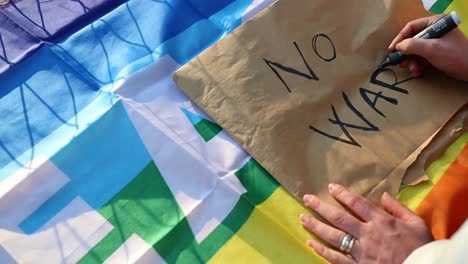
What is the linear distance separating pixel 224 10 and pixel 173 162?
0.29m

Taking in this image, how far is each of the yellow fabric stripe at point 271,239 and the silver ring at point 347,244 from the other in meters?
0.03

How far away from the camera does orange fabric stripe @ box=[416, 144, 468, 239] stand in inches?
24.5

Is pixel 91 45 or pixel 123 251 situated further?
pixel 91 45

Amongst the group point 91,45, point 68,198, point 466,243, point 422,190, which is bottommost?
point 422,190

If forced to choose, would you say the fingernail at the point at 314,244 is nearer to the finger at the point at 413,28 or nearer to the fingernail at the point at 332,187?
the fingernail at the point at 332,187

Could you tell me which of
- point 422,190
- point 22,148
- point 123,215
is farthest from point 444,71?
point 22,148

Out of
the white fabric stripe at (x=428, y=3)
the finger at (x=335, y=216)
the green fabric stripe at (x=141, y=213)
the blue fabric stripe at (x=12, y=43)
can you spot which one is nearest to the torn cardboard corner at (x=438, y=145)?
the finger at (x=335, y=216)

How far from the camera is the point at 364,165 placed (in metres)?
0.66

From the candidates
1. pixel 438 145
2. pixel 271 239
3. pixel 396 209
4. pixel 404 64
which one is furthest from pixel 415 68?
pixel 271 239

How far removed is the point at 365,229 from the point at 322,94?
205mm

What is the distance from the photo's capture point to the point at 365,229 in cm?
60

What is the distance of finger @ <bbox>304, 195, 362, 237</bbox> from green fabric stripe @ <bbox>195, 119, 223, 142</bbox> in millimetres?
155

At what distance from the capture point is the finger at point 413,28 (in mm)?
738

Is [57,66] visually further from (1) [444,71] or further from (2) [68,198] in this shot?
(1) [444,71]
